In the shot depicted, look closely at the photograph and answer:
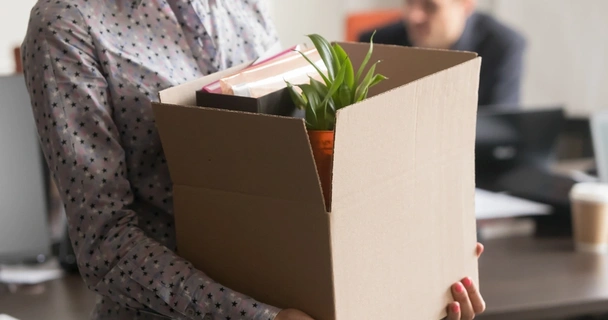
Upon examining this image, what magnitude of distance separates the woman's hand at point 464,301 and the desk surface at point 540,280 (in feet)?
1.56

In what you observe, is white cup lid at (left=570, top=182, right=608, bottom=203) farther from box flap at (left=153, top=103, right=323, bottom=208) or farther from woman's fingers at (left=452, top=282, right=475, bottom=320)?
box flap at (left=153, top=103, right=323, bottom=208)

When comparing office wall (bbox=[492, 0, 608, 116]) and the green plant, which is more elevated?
the green plant

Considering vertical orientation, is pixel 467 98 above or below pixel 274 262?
above

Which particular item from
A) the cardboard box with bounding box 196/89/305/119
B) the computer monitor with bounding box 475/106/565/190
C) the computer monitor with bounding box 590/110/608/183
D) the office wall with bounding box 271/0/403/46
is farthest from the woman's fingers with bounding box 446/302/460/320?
the office wall with bounding box 271/0/403/46

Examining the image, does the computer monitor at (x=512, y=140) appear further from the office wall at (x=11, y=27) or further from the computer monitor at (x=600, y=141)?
the office wall at (x=11, y=27)

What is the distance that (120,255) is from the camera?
101 cm

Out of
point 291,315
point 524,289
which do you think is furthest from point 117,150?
point 524,289

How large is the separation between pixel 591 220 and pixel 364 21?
165 centimetres

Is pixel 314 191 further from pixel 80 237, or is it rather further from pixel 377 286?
pixel 80 237

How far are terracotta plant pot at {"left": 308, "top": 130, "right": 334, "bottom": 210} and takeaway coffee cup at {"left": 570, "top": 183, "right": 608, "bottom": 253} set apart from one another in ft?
4.16

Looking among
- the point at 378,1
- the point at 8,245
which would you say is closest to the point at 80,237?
the point at 8,245

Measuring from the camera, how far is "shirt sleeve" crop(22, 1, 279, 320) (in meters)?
0.99

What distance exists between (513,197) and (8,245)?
1360mm

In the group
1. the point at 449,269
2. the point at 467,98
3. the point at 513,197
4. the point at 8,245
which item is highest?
the point at 467,98
